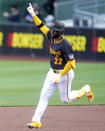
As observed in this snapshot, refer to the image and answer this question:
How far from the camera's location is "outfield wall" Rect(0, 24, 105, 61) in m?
20.5

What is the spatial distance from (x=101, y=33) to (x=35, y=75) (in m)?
5.63

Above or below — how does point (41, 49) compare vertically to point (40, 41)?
below

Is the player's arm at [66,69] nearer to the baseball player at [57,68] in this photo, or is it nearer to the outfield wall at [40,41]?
the baseball player at [57,68]

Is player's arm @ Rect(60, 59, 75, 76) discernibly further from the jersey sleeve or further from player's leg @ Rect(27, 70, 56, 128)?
player's leg @ Rect(27, 70, 56, 128)

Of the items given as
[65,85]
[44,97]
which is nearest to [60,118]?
[65,85]

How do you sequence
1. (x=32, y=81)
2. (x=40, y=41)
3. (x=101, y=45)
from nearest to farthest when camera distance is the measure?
(x=32, y=81) < (x=101, y=45) < (x=40, y=41)

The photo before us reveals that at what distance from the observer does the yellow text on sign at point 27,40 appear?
68.5ft

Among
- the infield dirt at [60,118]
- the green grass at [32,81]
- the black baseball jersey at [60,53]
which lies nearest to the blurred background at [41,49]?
the green grass at [32,81]

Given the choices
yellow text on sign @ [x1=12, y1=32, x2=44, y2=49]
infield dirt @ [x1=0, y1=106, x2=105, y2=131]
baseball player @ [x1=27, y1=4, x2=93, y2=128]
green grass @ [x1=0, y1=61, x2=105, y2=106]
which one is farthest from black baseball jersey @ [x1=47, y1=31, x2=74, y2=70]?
yellow text on sign @ [x1=12, y1=32, x2=44, y2=49]

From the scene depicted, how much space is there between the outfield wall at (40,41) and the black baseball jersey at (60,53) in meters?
12.0

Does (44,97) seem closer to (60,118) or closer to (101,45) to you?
(60,118)

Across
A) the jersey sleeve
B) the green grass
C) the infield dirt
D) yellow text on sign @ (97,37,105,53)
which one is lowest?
yellow text on sign @ (97,37,105,53)

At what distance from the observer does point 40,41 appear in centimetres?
2086

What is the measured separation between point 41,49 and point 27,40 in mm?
774
